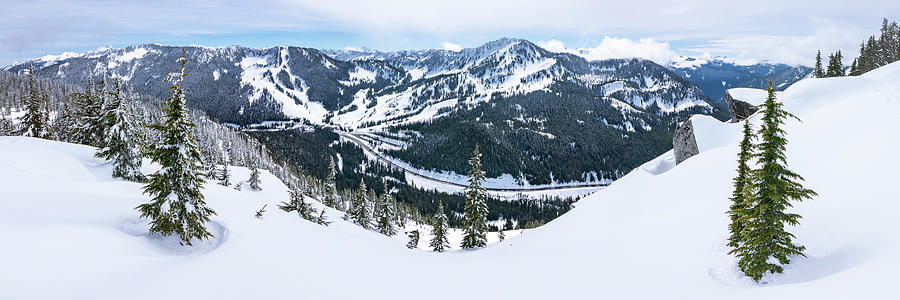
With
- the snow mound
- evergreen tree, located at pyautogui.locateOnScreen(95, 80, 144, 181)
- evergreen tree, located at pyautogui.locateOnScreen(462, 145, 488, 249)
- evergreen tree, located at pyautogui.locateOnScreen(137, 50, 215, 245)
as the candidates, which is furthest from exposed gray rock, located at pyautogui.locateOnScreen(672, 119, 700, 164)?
evergreen tree, located at pyautogui.locateOnScreen(95, 80, 144, 181)

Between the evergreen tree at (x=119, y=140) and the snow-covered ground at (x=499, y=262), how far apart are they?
2641mm

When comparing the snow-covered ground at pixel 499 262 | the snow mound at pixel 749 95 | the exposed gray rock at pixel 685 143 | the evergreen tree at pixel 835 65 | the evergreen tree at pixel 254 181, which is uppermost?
the evergreen tree at pixel 835 65

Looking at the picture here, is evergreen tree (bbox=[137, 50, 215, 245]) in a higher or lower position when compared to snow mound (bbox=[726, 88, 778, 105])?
lower

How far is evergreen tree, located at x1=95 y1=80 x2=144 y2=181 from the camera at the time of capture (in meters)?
31.1

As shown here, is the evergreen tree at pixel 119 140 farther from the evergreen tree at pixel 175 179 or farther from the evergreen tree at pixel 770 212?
the evergreen tree at pixel 770 212

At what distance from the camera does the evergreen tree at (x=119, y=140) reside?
31.1 meters

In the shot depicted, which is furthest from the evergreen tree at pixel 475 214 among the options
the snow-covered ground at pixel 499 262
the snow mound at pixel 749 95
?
the snow mound at pixel 749 95

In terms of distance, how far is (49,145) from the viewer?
3466 centimetres

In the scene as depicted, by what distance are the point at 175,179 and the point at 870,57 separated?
135m

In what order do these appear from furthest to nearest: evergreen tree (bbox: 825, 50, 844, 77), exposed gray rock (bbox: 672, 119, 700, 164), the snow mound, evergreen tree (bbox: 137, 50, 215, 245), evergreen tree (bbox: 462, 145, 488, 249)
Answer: evergreen tree (bbox: 825, 50, 844, 77) → the snow mound → exposed gray rock (bbox: 672, 119, 700, 164) → evergreen tree (bbox: 462, 145, 488, 249) → evergreen tree (bbox: 137, 50, 215, 245)

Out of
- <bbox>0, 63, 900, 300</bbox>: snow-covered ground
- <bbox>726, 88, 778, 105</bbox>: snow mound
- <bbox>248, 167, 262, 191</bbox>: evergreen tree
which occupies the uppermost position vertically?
<bbox>726, 88, 778, 105</bbox>: snow mound

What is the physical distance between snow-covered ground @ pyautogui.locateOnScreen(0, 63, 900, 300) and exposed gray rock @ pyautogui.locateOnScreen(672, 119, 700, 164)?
51.2ft

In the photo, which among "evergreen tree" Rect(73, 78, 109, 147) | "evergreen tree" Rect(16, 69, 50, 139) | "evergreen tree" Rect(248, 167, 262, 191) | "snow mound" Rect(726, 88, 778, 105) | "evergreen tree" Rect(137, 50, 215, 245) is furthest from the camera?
"evergreen tree" Rect(248, 167, 262, 191)

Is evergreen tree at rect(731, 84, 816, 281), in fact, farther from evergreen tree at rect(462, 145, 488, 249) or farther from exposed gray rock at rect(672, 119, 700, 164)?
exposed gray rock at rect(672, 119, 700, 164)
